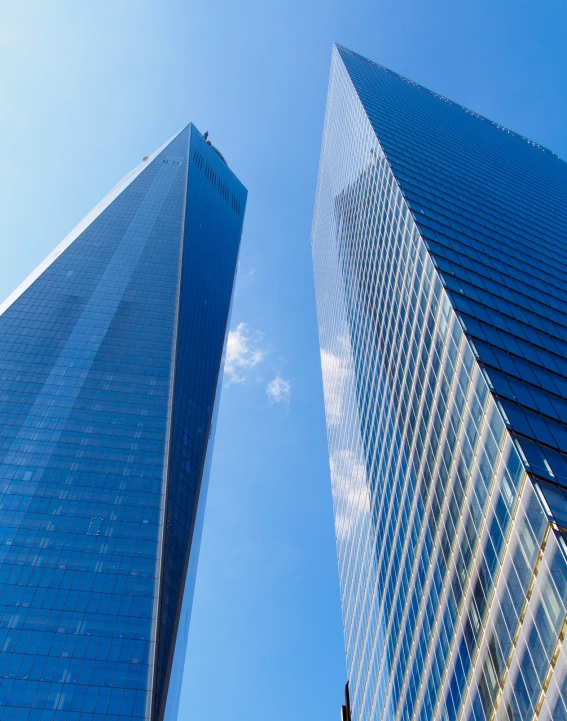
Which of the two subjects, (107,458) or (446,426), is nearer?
(446,426)

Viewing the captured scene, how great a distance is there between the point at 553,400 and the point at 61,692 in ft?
179

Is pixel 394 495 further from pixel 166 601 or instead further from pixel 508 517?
pixel 166 601

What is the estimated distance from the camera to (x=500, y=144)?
12825cm

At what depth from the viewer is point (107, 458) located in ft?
283

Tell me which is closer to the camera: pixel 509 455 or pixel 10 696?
pixel 509 455

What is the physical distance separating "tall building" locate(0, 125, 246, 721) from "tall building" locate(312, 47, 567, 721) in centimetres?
2332

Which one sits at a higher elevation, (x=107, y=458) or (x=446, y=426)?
(x=107, y=458)

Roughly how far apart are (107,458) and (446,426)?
56328 millimetres

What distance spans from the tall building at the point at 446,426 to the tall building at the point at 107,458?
918 inches

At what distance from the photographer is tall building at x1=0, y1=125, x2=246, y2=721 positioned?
2559 inches

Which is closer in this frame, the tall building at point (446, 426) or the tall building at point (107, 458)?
the tall building at point (446, 426)

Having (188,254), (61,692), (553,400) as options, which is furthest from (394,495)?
(188,254)

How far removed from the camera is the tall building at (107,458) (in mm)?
65000

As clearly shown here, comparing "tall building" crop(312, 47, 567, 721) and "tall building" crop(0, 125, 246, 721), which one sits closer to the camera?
"tall building" crop(312, 47, 567, 721)
